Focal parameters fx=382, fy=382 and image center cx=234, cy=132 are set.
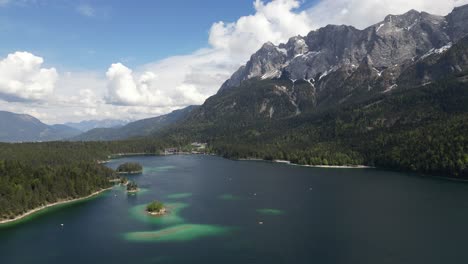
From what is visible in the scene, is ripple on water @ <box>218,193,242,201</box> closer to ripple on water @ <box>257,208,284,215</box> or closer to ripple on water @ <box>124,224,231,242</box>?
ripple on water @ <box>257,208,284,215</box>

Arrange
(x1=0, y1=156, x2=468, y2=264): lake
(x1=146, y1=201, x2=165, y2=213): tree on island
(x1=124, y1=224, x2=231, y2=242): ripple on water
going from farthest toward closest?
(x1=146, y1=201, x2=165, y2=213): tree on island → (x1=124, y1=224, x2=231, y2=242): ripple on water → (x1=0, y1=156, x2=468, y2=264): lake

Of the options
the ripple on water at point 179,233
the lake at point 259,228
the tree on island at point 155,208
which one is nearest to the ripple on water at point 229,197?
the lake at point 259,228

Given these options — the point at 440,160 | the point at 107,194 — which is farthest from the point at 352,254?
the point at 440,160

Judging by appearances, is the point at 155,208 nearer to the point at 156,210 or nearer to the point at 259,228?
the point at 156,210

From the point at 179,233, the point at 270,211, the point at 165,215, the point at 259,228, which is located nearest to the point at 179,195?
the point at 165,215

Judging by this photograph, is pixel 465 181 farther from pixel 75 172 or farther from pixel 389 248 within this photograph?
pixel 75 172

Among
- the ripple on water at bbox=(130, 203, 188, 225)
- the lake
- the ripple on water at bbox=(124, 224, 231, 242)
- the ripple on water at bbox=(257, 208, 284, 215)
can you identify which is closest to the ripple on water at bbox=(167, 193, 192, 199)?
the lake
